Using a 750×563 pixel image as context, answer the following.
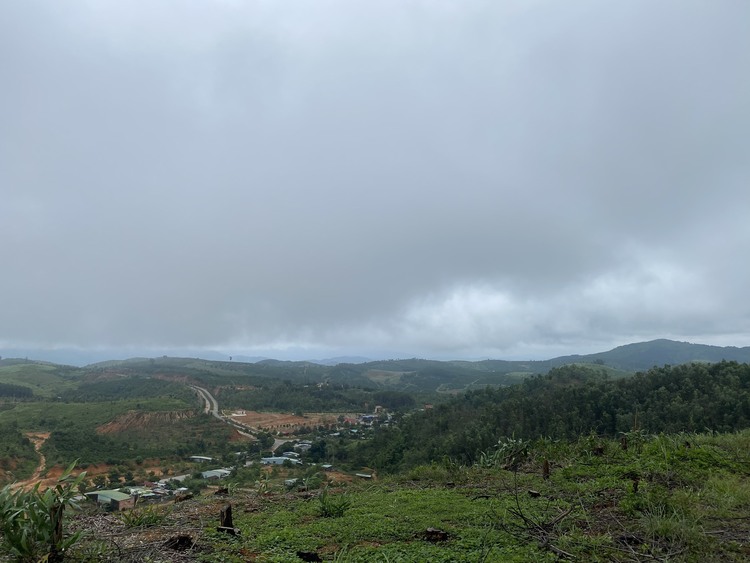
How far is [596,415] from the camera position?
3606cm

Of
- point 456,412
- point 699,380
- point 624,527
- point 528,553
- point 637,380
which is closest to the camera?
point 528,553

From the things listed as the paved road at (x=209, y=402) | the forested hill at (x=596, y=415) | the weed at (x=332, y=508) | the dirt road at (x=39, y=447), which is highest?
the weed at (x=332, y=508)

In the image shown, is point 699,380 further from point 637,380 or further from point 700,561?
point 700,561

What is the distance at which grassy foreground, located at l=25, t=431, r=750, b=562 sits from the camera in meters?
4.81

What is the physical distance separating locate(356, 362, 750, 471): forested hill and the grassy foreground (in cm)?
1870

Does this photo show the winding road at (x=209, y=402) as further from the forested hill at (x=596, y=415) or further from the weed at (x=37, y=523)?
the weed at (x=37, y=523)

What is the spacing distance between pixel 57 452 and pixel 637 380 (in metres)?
55.9

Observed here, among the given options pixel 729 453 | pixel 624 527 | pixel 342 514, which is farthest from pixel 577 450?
pixel 342 514

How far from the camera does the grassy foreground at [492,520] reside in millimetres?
4812

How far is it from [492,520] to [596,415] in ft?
117

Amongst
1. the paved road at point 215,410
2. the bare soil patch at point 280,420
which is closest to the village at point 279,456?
the bare soil patch at point 280,420

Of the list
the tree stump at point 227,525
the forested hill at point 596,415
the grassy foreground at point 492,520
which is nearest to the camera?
the grassy foreground at point 492,520

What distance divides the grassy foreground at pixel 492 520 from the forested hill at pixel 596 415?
61.3 feet

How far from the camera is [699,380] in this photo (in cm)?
3438
